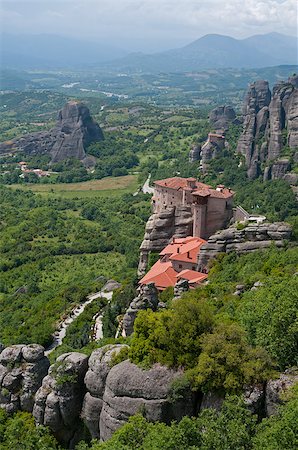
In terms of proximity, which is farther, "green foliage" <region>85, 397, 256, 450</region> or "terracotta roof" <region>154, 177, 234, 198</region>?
"terracotta roof" <region>154, 177, 234, 198</region>

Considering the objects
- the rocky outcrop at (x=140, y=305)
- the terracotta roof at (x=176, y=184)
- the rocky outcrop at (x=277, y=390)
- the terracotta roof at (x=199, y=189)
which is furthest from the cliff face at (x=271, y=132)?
the rocky outcrop at (x=277, y=390)

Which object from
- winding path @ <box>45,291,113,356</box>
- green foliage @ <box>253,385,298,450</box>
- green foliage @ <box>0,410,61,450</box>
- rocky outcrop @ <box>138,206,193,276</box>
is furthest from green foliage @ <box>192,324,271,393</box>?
rocky outcrop @ <box>138,206,193,276</box>

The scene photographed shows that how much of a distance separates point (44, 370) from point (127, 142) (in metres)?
168

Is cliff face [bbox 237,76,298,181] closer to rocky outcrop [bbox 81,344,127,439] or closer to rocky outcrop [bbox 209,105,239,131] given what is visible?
rocky outcrop [bbox 209,105,239,131]

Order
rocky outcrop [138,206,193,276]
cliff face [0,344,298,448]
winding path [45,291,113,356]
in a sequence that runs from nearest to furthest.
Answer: cliff face [0,344,298,448] → winding path [45,291,113,356] → rocky outcrop [138,206,193,276]

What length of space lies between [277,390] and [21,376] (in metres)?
12.9

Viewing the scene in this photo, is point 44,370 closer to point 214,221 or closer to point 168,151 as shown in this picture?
point 214,221

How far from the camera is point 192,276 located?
48938mm

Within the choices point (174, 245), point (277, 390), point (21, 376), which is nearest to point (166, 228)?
point (174, 245)

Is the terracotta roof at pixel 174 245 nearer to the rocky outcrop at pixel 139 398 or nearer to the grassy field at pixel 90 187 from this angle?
the rocky outcrop at pixel 139 398

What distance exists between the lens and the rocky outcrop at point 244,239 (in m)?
48.3

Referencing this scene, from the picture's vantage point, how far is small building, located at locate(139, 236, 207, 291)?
4911cm

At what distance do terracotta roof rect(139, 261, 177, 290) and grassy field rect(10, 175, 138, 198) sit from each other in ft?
275

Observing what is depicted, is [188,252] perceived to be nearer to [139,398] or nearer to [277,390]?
[139,398]
